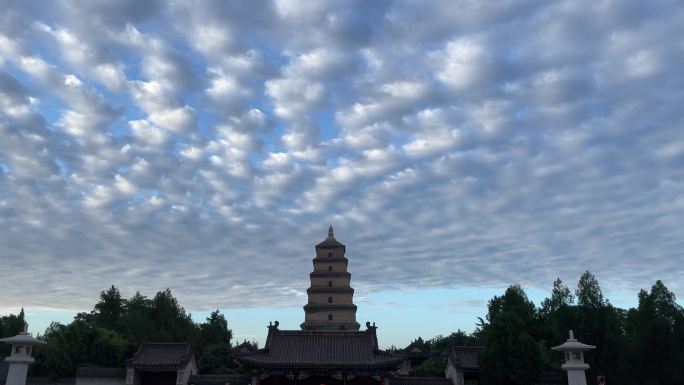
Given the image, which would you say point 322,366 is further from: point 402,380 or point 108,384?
point 108,384

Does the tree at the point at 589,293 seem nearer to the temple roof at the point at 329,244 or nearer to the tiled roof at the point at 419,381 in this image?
the tiled roof at the point at 419,381

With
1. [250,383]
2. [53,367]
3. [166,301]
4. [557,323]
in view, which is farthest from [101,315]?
[557,323]

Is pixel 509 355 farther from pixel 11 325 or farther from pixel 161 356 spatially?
pixel 11 325

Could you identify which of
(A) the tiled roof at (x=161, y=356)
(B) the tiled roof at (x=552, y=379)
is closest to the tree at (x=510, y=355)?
(B) the tiled roof at (x=552, y=379)

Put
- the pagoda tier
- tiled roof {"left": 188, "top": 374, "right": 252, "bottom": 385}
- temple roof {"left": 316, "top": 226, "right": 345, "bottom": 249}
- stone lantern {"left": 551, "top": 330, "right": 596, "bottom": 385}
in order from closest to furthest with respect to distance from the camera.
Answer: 1. stone lantern {"left": 551, "top": 330, "right": 596, "bottom": 385}
2. tiled roof {"left": 188, "top": 374, "right": 252, "bottom": 385}
3. the pagoda tier
4. temple roof {"left": 316, "top": 226, "right": 345, "bottom": 249}

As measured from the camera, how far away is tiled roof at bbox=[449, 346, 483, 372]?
35.7 metres

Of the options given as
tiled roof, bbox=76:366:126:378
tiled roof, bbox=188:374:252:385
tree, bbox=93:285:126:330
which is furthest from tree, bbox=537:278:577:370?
tree, bbox=93:285:126:330

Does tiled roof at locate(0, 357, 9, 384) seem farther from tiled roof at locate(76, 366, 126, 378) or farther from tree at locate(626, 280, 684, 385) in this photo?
tree at locate(626, 280, 684, 385)

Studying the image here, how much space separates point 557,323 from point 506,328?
17.7m

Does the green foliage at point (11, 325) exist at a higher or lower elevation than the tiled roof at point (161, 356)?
higher

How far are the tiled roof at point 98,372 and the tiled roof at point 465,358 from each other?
76.2ft

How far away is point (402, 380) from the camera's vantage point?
3412 cm

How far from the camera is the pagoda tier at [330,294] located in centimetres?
5897

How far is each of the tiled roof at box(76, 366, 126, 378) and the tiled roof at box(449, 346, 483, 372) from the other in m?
23.2
